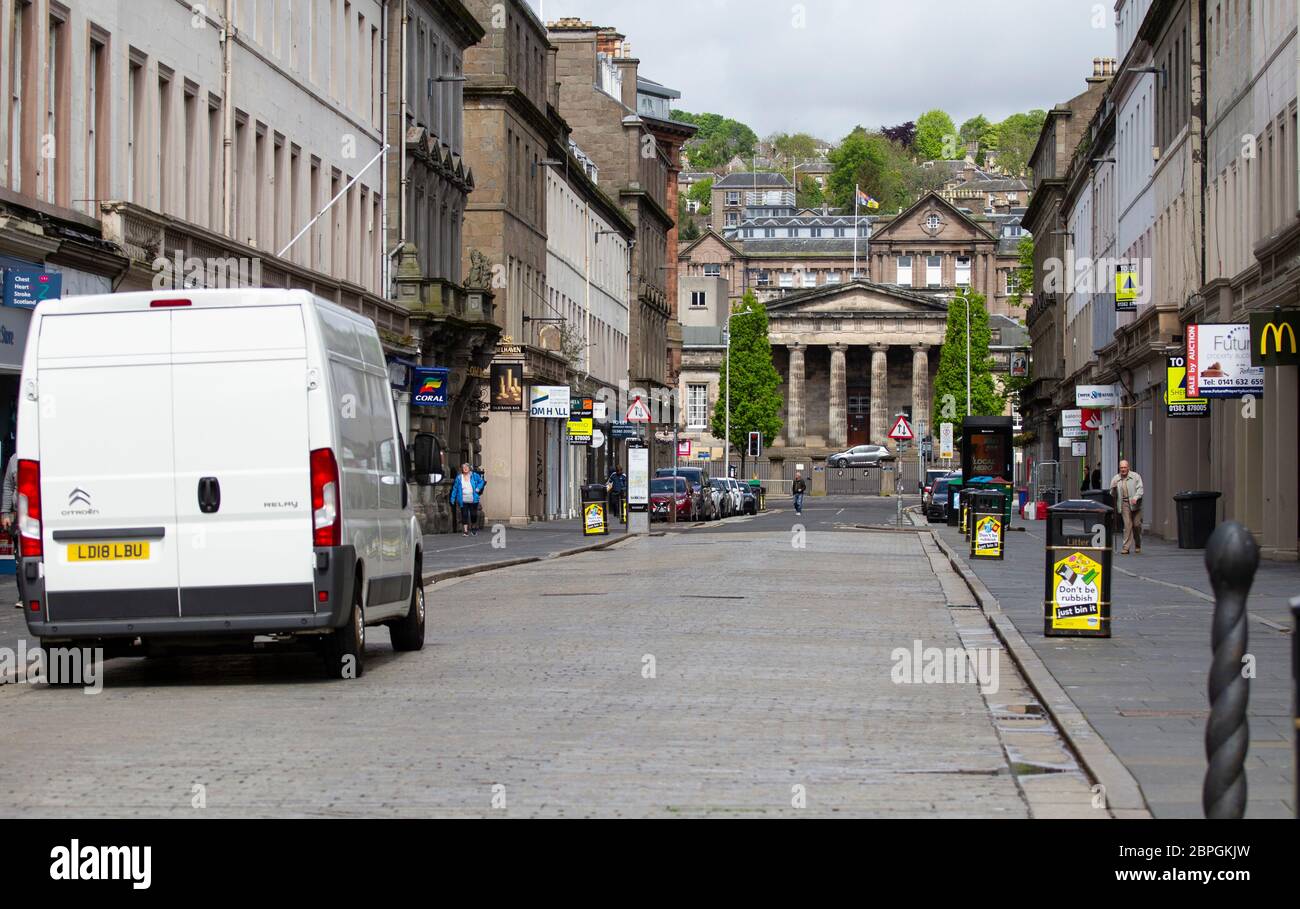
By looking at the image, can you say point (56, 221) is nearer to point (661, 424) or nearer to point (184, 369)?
point (184, 369)

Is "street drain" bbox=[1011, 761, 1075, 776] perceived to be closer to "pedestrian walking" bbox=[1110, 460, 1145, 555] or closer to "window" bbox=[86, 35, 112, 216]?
"window" bbox=[86, 35, 112, 216]

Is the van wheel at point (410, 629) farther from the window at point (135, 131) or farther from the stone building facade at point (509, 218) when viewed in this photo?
the stone building facade at point (509, 218)

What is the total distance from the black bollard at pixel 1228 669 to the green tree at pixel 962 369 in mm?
129578

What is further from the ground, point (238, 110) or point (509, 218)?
point (509, 218)

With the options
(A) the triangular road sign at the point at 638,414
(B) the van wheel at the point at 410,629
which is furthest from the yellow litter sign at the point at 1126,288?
(B) the van wheel at the point at 410,629

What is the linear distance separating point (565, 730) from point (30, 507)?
4.61m

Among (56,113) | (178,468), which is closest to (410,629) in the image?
(178,468)

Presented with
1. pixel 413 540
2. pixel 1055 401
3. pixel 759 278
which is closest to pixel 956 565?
pixel 413 540

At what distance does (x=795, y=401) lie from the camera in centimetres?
15650

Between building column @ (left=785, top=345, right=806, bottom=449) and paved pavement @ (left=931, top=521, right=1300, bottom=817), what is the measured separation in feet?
414

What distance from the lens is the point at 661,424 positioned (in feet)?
354

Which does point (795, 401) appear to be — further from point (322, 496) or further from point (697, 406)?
point (322, 496)

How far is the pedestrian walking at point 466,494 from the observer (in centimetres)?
5197

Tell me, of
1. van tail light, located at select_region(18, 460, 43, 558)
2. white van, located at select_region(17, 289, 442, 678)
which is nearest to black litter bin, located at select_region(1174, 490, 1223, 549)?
white van, located at select_region(17, 289, 442, 678)
